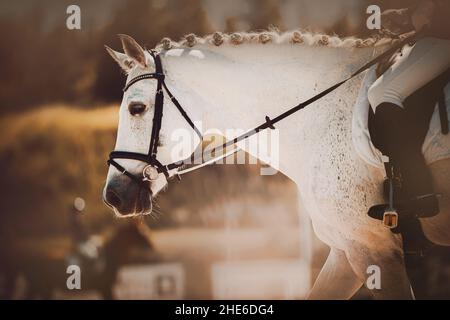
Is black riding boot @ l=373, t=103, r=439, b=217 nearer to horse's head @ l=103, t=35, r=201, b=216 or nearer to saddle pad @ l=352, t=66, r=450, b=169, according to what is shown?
saddle pad @ l=352, t=66, r=450, b=169

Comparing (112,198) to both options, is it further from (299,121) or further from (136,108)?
(299,121)

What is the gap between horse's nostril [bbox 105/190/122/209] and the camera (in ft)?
8.90

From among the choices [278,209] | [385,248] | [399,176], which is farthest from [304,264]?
[399,176]

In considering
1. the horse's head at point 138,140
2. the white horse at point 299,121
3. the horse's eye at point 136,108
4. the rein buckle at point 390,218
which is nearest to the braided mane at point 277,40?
the white horse at point 299,121

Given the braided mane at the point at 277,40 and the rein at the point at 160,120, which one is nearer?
the rein at the point at 160,120

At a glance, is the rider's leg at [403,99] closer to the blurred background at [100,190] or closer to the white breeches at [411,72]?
the white breeches at [411,72]

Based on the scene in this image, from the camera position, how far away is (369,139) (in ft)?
8.43

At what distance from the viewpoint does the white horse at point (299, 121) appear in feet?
8.60

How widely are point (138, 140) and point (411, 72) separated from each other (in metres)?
1.34

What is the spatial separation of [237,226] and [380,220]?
1264 mm

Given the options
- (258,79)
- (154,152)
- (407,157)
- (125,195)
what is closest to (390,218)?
(407,157)

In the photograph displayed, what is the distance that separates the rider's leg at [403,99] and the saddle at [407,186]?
0.02 meters

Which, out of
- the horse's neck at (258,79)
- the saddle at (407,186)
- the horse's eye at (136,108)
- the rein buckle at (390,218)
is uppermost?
the horse's neck at (258,79)
